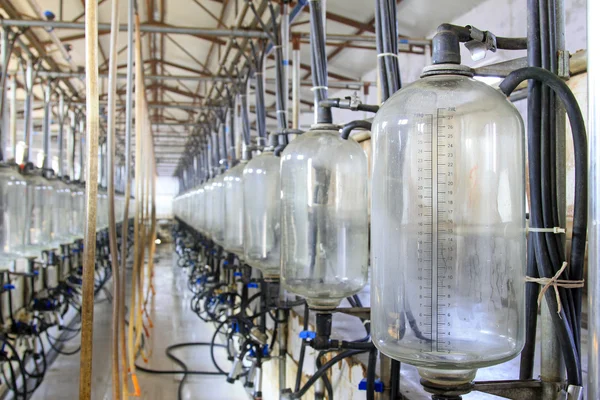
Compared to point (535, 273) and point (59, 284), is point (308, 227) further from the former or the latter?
point (59, 284)

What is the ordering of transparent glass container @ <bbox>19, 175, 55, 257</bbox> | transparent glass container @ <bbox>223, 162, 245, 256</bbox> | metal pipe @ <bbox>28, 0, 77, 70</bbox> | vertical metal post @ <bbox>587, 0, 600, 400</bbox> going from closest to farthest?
vertical metal post @ <bbox>587, 0, 600, 400</bbox> < transparent glass container @ <bbox>223, 162, 245, 256</bbox> < transparent glass container @ <bbox>19, 175, 55, 257</bbox> < metal pipe @ <bbox>28, 0, 77, 70</bbox>

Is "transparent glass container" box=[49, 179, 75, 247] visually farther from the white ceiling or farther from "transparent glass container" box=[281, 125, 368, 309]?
"transparent glass container" box=[281, 125, 368, 309]

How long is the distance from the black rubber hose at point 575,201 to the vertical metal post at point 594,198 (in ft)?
0.66

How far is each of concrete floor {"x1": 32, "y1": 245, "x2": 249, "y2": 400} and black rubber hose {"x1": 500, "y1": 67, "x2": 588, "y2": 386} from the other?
7.99ft

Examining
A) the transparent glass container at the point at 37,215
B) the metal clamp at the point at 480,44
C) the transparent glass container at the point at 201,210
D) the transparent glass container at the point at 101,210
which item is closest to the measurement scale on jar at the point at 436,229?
the metal clamp at the point at 480,44

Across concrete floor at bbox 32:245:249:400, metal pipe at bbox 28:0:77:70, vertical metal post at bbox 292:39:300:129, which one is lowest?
concrete floor at bbox 32:245:249:400

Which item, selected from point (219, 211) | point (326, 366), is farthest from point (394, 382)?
point (219, 211)

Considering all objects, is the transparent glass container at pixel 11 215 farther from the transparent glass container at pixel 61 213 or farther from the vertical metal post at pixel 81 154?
the vertical metal post at pixel 81 154

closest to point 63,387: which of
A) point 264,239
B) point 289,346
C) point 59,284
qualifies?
point 59,284

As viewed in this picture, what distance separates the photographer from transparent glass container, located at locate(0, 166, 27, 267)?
2334mm

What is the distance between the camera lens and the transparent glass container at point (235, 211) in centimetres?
244

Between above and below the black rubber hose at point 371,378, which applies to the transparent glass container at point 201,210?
above

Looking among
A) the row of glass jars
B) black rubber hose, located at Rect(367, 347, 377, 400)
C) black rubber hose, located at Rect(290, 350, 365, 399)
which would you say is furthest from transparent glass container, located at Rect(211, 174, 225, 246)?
black rubber hose, located at Rect(367, 347, 377, 400)

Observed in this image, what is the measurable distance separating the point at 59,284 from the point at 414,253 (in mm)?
3748
